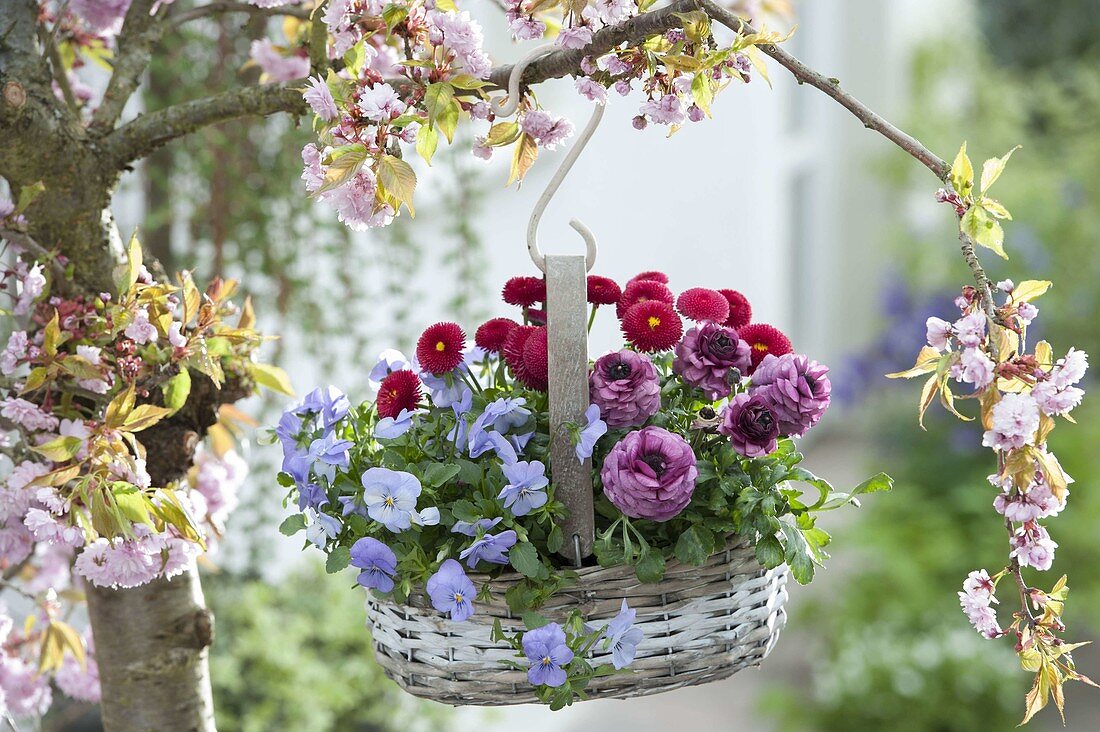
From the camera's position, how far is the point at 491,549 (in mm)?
744

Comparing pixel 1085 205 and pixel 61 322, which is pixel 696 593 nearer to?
pixel 61 322

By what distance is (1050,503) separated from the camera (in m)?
0.69

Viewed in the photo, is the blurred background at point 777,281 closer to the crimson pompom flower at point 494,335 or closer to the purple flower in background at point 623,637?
the crimson pompom flower at point 494,335

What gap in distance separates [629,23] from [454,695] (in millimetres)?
477

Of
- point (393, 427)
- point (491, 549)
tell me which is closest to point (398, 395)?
point (393, 427)

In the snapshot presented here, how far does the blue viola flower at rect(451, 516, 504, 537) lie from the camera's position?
745 millimetres

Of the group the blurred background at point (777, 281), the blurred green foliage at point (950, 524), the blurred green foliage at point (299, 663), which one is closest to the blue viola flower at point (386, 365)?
the blurred background at point (777, 281)

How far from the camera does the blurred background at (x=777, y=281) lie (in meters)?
1.96

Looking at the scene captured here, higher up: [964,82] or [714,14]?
[964,82]

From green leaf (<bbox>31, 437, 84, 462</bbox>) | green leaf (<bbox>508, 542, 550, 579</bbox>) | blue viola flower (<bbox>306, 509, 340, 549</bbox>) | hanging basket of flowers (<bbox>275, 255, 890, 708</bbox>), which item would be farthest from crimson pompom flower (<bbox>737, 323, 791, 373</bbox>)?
green leaf (<bbox>31, 437, 84, 462</bbox>)

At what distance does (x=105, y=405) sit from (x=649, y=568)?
44 centimetres

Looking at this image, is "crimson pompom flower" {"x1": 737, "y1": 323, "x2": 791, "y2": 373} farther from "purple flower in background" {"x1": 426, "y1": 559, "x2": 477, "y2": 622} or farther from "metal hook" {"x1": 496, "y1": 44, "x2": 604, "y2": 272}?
"purple flower in background" {"x1": 426, "y1": 559, "x2": 477, "y2": 622}

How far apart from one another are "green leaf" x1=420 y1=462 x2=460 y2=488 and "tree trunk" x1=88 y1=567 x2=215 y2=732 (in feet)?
1.10

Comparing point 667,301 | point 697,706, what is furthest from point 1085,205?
point 667,301
